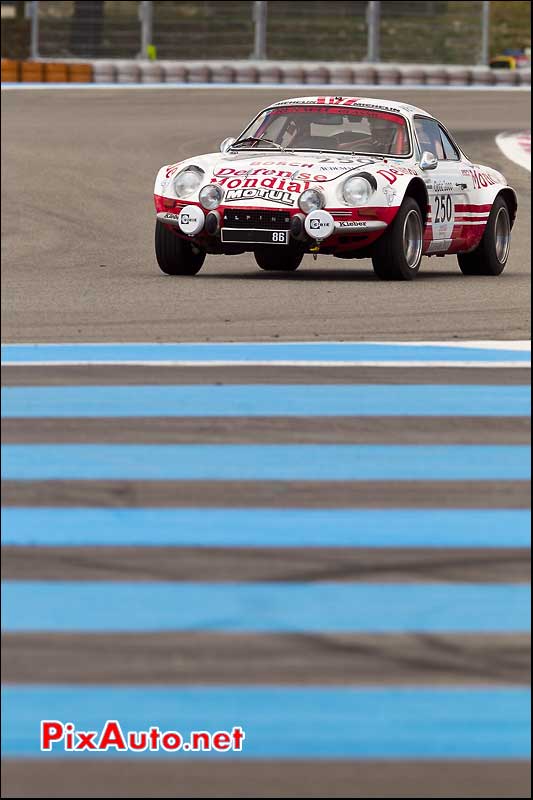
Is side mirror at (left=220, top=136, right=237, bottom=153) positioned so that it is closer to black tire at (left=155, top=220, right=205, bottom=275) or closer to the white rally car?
the white rally car

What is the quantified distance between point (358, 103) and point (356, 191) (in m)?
0.43

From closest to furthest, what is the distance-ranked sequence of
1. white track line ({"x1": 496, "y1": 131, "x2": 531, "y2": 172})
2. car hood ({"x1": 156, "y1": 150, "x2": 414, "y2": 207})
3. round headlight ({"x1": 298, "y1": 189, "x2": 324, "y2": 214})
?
1. car hood ({"x1": 156, "y1": 150, "x2": 414, "y2": 207})
2. round headlight ({"x1": 298, "y1": 189, "x2": 324, "y2": 214})
3. white track line ({"x1": 496, "y1": 131, "x2": 531, "y2": 172})

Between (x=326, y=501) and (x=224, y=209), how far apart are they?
96cm

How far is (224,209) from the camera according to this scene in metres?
4.98

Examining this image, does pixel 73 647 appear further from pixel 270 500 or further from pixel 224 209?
pixel 224 209

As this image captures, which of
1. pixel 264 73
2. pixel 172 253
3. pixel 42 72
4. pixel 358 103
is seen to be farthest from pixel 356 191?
pixel 42 72

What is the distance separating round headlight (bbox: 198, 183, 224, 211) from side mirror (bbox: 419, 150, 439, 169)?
64 cm

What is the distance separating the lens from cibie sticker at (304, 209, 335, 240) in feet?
16.1

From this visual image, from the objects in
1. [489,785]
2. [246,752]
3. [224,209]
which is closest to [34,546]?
[224,209]

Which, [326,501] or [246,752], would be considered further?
[326,501]

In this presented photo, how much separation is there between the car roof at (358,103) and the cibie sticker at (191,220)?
1.26 feet

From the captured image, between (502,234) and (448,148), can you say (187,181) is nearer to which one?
(448,148)

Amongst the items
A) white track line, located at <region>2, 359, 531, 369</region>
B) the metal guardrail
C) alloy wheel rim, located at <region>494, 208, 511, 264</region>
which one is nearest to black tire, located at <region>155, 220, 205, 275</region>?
the metal guardrail

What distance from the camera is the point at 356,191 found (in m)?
5.03
